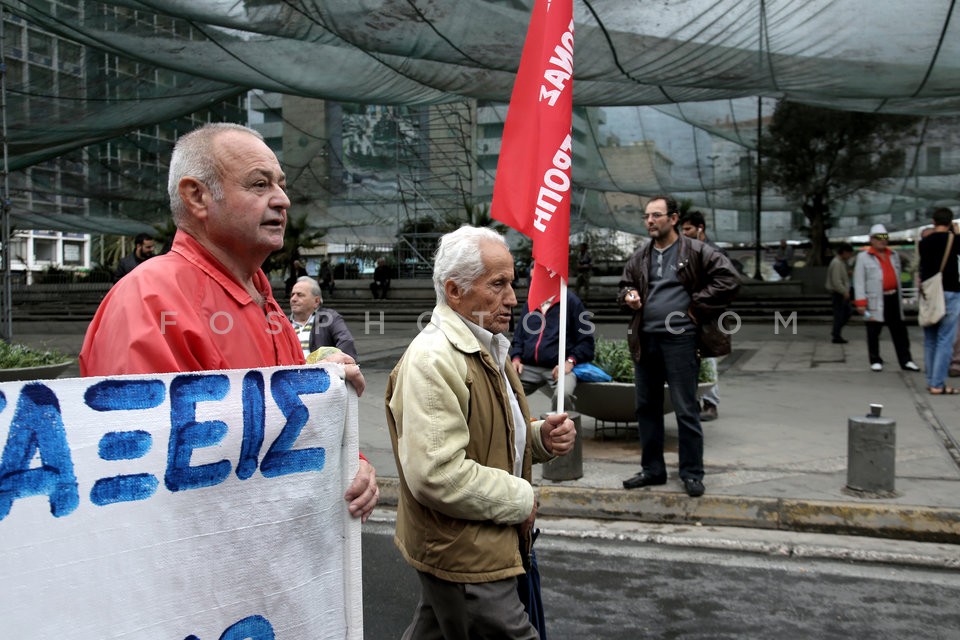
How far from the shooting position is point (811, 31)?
32.2 feet

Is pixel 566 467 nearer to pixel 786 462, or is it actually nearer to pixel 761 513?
pixel 761 513

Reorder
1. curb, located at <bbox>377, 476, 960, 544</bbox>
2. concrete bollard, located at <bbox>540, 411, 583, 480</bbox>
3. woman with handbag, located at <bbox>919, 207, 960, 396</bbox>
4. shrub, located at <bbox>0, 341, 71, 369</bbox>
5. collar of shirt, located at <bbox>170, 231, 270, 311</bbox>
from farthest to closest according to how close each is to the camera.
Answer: woman with handbag, located at <bbox>919, 207, 960, 396</bbox>
shrub, located at <bbox>0, 341, 71, 369</bbox>
concrete bollard, located at <bbox>540, 411, 583, 480</bbox>
curb, located at <bbox>377, 476, 960, 544</bbox>
collar of shirt, located at <bbox>170, 231, 270, 311</bbox>

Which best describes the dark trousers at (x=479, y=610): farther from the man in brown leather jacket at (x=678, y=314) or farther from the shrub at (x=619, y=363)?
the shrub at (x=619, y=363)

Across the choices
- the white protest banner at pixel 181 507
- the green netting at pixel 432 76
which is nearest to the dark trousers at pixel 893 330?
the green netting at pixel 432 76

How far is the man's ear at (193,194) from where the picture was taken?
202cm

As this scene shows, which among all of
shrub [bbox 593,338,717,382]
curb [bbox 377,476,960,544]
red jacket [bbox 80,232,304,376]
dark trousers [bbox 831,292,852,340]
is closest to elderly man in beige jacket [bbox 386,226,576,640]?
red jacket [bbox 80,232,304,376]

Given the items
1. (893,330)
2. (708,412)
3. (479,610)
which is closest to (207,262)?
(479,610)

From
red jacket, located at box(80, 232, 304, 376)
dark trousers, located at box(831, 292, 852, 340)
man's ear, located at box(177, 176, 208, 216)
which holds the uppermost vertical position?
man's ear, located at box(177, 176, 208, 216)

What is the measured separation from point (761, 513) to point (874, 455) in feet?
3.00

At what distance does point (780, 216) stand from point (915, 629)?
29.2 metres

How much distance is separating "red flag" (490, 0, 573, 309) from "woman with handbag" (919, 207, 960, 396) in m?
7.94

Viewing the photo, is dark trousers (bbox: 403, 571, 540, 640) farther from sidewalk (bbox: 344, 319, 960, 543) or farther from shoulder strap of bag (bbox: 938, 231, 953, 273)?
shoulder strap of bag (bbox: 938, 231, 953, 273)

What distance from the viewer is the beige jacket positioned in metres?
2.47

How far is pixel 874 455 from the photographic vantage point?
18.8 feet
